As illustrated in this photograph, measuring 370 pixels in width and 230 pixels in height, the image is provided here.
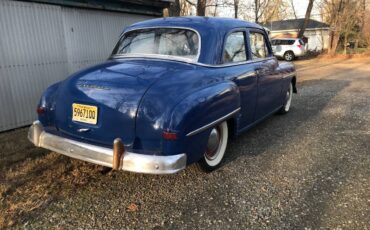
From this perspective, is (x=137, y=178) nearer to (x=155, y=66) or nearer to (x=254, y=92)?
(x=155, y=66)

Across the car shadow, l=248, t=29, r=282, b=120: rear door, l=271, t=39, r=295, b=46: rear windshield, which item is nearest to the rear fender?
the car shadow

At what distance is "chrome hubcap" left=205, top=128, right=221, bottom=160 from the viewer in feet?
12.3

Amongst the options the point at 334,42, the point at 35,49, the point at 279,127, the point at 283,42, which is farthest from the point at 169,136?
the point at 334,42

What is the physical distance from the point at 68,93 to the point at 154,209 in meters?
1.51

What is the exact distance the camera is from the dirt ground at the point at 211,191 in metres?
2.84

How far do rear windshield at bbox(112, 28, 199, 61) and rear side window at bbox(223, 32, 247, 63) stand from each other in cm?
49

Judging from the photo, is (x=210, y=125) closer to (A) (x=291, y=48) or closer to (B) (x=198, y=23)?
(B) (x=198, y=23)

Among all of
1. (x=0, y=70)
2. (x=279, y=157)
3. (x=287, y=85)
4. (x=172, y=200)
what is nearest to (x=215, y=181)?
(x=172, y=200)

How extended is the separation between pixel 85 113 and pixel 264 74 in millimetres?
2871

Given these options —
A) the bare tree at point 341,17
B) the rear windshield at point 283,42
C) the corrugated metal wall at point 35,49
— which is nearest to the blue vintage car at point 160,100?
the corrugated metal wall at point 35,49

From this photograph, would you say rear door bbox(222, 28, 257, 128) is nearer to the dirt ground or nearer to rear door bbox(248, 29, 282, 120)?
rear door bbox(248, 29, 282, 120)

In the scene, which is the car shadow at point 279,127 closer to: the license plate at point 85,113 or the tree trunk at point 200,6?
the license plate at point 85,113

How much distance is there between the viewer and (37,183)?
11.4ft

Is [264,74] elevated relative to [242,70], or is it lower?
lower
